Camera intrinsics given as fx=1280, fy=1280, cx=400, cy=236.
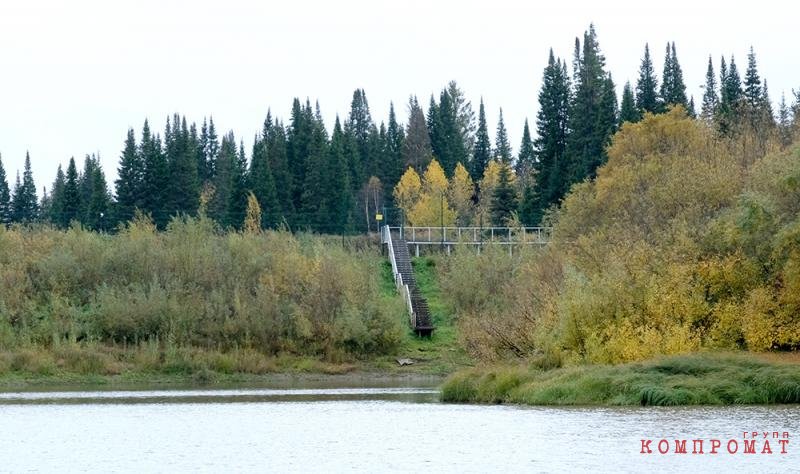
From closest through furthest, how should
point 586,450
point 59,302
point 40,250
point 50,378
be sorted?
point 586,450 → point 50,378 → point 59,302 → point 40,250

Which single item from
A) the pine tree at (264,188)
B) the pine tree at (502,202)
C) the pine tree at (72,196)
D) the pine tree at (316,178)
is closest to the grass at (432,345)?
the pine tree at (502,202)

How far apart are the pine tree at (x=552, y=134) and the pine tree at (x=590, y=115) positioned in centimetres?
31

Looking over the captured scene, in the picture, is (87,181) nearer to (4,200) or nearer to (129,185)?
(4,200)

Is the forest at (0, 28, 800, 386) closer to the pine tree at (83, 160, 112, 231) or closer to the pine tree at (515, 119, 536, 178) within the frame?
the pine tree at (83, 160, 112, 231)

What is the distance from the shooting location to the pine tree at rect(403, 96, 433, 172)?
476ft

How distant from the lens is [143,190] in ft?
370

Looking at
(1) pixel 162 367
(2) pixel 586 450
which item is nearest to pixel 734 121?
(1) pixel 162 367

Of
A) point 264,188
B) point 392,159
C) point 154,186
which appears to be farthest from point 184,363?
point 392,159

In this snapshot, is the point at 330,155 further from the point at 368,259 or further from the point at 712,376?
the point at 712,376

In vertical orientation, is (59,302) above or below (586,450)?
above

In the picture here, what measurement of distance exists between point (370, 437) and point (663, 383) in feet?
35.4

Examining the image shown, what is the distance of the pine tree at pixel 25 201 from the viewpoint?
459 feet

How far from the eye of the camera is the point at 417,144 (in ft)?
484

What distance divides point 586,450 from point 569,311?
18.4 meters
